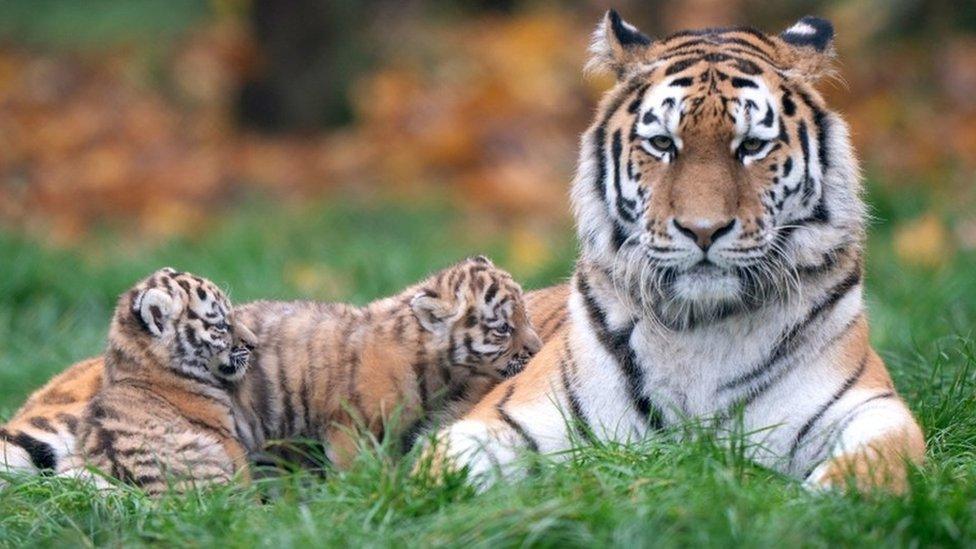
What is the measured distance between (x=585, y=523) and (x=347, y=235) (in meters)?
6.30

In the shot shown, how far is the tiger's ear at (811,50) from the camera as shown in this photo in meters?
4.41

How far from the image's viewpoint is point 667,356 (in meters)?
4.31

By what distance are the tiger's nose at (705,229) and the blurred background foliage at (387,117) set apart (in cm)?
461

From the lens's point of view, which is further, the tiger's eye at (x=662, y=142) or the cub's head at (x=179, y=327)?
the cub's head at (x=179, y=327)

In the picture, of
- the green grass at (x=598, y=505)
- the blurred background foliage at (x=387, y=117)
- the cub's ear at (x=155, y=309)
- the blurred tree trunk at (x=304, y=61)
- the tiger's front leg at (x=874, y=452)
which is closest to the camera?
the green grass at (x=598, y=505)

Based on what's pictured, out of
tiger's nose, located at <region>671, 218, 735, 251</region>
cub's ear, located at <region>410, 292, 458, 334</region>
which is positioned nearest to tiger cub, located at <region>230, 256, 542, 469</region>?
cub's ear, located at <region>410, 292, 458, 334</region>

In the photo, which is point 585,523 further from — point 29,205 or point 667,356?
point 29,205

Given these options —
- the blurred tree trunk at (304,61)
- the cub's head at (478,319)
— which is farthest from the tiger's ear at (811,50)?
the blurred tree trunk at (304,61)

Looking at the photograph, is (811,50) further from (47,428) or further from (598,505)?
(47,428)

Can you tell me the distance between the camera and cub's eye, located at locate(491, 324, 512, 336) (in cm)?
497

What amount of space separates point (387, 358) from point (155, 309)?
2.47 ft

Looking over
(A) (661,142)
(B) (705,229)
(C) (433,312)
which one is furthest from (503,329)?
(B) (705,229)

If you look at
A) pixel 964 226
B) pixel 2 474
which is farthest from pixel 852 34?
pixel 2 474

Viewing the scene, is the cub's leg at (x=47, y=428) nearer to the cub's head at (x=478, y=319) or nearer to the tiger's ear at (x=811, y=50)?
the cub's head at (x=478, y=319)
